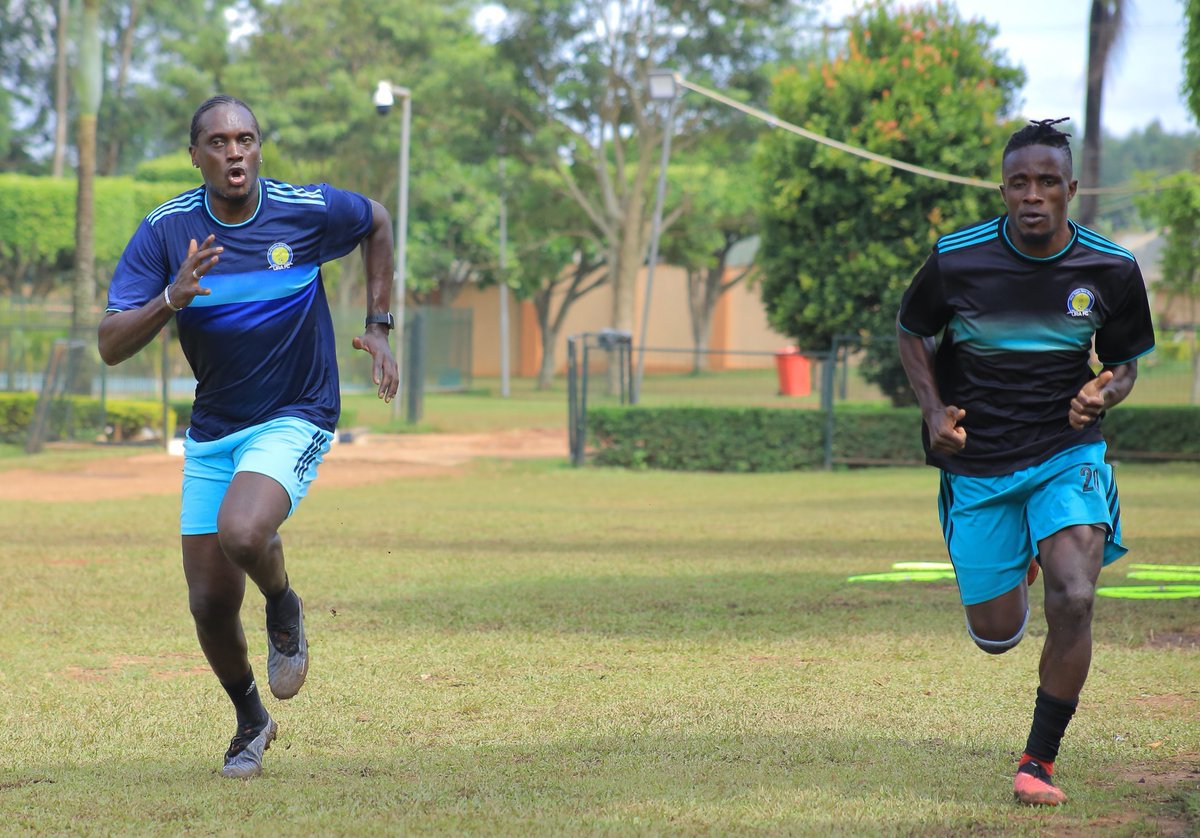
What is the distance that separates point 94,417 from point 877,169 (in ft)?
41.1

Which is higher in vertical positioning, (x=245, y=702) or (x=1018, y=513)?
(x=1018, y=513)

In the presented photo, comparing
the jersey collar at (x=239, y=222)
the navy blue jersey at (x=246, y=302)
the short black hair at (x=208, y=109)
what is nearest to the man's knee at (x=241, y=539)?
the navy blue jersey at (x=246, y=302)

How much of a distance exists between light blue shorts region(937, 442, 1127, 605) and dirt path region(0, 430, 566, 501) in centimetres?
1306

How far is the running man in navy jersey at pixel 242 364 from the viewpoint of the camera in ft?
15.5

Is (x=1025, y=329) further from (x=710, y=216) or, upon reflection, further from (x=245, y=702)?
(x=710, y=216)

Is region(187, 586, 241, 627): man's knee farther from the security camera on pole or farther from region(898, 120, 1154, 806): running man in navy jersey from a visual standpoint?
the security camera on pole

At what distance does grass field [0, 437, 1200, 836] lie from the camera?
4.42 m

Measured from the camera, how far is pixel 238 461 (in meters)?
4.84

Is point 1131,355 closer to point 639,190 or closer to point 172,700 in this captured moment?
point 172,700

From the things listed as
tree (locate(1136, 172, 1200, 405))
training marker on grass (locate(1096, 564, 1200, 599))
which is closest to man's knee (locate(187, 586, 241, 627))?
training marker on grass (locate(1096, 564, 1200, 599))

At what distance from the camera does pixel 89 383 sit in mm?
24047

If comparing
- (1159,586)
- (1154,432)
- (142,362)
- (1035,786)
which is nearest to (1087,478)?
(1035,786)

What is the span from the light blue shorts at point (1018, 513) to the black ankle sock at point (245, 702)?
2444mm

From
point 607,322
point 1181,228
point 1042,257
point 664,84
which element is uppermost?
point 664,84
